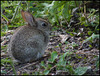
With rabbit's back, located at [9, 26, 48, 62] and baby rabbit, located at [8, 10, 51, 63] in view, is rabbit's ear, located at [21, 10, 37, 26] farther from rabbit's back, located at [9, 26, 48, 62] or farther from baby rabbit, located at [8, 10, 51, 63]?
rabbit's back, located at [9, 26, 48, 62]

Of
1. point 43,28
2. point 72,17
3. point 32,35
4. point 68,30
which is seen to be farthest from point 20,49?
point 72,17

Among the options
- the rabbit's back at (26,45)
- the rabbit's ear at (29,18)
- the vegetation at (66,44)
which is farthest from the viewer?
the rabbit's ear at (29,18)

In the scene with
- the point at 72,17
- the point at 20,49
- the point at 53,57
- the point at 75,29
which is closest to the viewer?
the point at 53,57

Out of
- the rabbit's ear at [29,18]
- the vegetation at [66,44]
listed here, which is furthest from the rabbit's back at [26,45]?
the rabbit's ear at [29,18]

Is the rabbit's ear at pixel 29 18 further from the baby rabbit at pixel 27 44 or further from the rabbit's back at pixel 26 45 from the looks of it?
the rabbit's back at pixel 26 45

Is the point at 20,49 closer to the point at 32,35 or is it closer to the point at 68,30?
the point at 32,35

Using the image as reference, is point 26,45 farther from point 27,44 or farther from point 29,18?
point 29,18
